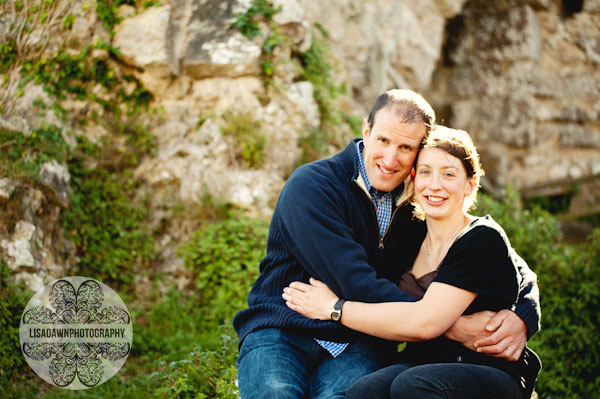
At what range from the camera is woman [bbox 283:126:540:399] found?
6.72ft

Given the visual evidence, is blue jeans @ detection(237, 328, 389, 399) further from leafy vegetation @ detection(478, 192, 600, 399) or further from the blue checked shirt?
leafy vegetation @ detection(478, 192, 600, 399)

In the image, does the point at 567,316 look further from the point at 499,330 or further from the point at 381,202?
the point at 381,202

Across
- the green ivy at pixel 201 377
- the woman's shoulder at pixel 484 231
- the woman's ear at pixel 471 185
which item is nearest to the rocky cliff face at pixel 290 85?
the green ivy at pixel 201 377

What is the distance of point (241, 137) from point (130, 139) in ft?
3.55

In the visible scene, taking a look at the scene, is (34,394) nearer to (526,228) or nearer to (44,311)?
(44,311)

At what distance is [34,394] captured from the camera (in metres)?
3.23

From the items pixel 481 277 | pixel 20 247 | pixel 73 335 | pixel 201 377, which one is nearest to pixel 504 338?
pixel 481 277

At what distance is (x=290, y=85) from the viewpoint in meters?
5.20

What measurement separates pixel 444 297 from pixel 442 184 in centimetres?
52

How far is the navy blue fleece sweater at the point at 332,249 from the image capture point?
230 cm

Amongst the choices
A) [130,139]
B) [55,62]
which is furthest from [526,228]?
[55,62]

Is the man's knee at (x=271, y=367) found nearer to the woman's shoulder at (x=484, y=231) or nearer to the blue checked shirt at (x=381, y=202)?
the blue checked shirt at (x=381, y=202)

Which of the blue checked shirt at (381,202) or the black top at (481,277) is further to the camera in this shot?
the blue checked shirt at (381,202)

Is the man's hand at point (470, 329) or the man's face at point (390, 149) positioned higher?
the man's face at point (390, 149)
